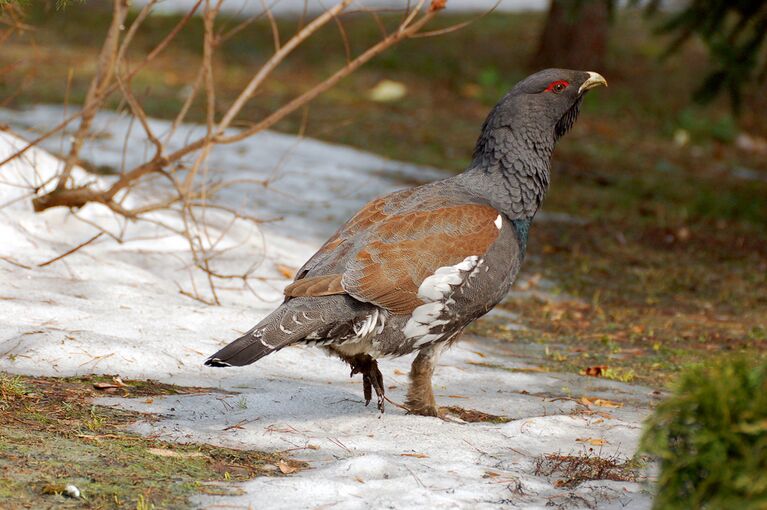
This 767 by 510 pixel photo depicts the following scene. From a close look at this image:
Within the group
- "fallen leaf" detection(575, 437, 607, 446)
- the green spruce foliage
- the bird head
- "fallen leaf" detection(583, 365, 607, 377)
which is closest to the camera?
the green spruce foliage

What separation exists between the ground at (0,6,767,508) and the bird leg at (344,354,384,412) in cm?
13

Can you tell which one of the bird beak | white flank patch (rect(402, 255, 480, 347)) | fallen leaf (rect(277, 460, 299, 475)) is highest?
the bird beak

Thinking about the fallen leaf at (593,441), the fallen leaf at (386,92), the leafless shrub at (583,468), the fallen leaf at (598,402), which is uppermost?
the fallen leaf at (386,92)

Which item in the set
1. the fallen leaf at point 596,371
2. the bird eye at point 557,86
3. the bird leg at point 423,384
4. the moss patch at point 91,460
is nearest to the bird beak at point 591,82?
the bird eye at point 557,86

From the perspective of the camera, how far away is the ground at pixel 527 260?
4820 millimetres

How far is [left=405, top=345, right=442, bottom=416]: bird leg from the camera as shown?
5.12m

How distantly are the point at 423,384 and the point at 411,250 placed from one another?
728 mm

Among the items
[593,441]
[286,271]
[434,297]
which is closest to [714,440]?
[593,441]

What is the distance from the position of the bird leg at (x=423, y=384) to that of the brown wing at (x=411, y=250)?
1.32ft

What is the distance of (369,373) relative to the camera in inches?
203

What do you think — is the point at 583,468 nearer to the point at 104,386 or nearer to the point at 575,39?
the point at 104,386

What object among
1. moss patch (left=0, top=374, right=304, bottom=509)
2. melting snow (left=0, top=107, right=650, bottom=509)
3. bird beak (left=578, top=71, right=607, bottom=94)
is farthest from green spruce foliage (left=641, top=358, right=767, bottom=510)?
bird beak (left=578, top=71, right=607, bottom=94)

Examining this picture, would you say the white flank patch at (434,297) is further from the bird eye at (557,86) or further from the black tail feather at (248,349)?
the bird eye at (557,86)

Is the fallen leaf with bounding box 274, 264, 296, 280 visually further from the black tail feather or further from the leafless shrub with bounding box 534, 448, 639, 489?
the leafless shrub with bounding box 534, 448, 639, 489
